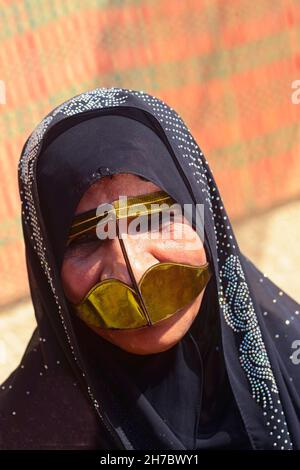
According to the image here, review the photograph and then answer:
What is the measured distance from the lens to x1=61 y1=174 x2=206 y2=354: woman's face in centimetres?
201

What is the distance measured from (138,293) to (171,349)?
1.15 feet

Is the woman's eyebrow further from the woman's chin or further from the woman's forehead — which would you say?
the woman's chin

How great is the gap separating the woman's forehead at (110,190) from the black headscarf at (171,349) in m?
0.06

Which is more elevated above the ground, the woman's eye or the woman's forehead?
the woman's forehead

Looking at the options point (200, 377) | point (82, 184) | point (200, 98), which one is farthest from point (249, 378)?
point (200, 98)

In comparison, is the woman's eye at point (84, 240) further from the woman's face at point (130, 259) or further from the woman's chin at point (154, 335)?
the woman's chin at point (154, 335)

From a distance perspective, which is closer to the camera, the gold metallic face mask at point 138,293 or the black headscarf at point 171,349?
the gold metallic face mask at point 138,293

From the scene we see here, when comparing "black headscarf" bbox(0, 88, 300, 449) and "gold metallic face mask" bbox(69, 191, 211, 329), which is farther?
"black headscarf" bbox(0, 88, 300, 449)

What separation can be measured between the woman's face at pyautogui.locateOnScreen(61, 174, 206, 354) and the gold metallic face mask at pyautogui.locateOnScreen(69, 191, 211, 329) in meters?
0.02

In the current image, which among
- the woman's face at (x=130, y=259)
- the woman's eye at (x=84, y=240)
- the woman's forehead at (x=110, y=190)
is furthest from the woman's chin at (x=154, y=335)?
the woman's forehead at (x=110, y=190)

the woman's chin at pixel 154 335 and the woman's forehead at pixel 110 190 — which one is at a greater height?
the woman's forehead at pixel 110 190

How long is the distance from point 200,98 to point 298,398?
3.72 metres

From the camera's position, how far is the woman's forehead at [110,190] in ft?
6.66

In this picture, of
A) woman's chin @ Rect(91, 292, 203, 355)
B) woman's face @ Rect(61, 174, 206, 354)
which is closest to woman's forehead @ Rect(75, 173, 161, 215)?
woman's face @ Rect(61, 174, 206, 354)
